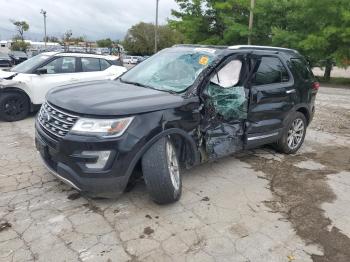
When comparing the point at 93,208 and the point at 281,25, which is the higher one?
the point at 281,25

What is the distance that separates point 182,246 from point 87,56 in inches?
271

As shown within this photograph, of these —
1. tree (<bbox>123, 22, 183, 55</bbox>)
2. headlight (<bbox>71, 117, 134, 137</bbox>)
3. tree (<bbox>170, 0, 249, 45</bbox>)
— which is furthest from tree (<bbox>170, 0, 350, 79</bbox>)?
tree (<bbox>123, 22, 183, 55</bbox>)

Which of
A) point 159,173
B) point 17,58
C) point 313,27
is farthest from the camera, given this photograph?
point 313,27

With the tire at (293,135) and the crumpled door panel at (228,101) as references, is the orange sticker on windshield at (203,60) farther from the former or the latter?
the tire at (293,135)

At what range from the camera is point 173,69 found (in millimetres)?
4707

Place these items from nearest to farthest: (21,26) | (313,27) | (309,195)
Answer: (309,195) → (313,27) → (21,26)

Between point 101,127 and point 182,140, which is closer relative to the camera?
point 101,127

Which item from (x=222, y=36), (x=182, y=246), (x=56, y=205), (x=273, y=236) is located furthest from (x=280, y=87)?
(x=222, y=36)

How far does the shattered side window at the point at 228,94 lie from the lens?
176 inches

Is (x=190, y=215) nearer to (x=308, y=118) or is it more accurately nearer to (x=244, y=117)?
(x=244, y=117)

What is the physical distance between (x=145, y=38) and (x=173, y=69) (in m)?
71.4

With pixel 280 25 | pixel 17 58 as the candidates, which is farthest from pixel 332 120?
pixel 17 58

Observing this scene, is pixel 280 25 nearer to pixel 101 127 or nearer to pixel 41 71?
pixel 41 71

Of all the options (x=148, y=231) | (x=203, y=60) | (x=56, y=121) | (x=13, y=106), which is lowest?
(x=148, y=231)
